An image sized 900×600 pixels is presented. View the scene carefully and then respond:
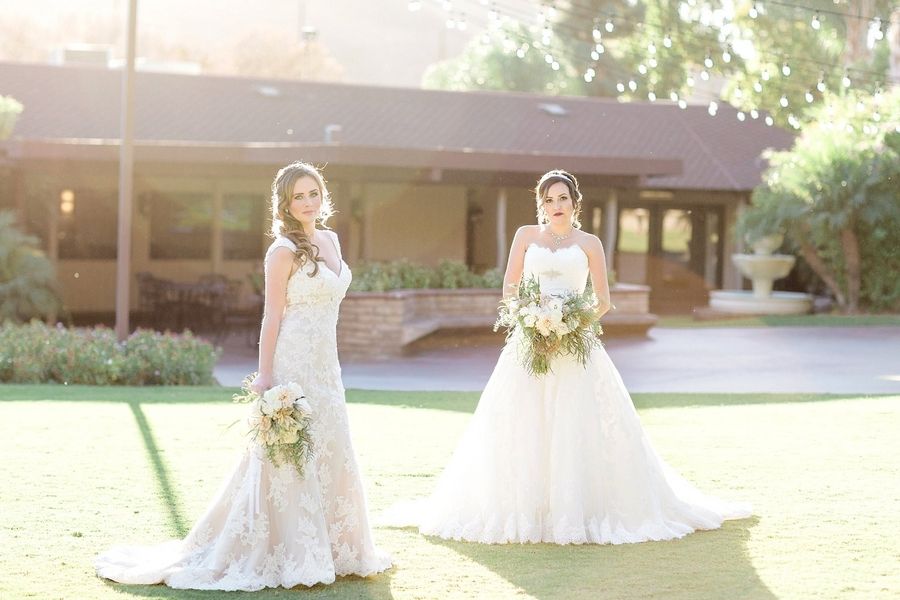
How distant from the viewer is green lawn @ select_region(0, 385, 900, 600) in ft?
23.4

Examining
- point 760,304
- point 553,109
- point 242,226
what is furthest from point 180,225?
point 760,304

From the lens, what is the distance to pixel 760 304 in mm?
30281

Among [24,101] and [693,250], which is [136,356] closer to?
[24,101]

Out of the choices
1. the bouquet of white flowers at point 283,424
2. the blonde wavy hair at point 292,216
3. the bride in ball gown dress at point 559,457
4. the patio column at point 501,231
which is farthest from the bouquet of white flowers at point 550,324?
the patio column at point 501,231

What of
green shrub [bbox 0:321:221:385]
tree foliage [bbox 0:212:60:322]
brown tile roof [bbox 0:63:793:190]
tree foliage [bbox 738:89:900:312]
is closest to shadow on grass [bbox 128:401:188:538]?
green shrub [bbox 0:321:221:385]

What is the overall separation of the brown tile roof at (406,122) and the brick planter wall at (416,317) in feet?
7.62

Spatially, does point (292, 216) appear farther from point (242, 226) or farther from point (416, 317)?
point (242, 226)

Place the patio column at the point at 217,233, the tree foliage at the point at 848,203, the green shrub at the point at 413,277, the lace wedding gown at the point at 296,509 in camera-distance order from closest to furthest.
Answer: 1. the lace wedding gown at the point at 296,509
2. the green shrub at the point at 413,277
3. the patio column at the point at 217,233
4. the tree foliage at the point at 848,203

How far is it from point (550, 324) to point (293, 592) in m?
2.31

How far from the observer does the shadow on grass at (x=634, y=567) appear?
6988 millimetres

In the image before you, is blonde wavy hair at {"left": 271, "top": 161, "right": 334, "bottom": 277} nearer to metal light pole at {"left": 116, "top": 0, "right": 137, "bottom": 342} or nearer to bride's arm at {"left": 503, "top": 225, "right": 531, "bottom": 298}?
bride's arm at {"left": 503, "top": 225, "right": 531, "bottom": 298}

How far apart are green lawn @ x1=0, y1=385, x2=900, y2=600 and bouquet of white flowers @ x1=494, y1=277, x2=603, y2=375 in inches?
45.6

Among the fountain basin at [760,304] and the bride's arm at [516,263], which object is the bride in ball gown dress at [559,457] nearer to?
the bride's arm at [516,263]

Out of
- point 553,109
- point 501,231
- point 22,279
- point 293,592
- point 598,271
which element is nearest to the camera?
point 293,592
